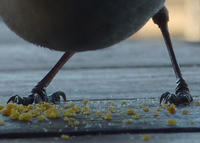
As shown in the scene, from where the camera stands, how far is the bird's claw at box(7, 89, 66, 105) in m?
1.65

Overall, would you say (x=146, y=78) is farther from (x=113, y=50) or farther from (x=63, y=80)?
(x=113, y=50)

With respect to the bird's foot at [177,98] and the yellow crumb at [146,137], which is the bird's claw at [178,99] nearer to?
the bird's foot at [177,98]

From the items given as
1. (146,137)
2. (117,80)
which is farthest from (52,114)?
(117,80)

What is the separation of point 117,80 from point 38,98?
1.85 ft

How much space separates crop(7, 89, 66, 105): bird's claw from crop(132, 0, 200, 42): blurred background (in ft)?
9.51

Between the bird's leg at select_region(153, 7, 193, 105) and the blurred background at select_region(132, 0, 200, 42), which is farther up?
the blurred background at select_region(132, 0, 200, 42)

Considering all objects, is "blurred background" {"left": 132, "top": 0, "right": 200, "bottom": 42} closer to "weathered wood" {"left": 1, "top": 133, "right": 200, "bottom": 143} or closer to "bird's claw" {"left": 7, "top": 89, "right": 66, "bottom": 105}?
"bird's claw" {"left": 7, "top": 89, "right": 66, "bottom": 105}

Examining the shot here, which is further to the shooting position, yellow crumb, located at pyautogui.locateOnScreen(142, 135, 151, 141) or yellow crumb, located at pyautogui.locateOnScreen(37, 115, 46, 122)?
yellow crumb, located at pyautogui.locateOnScreen(37, 115, 46, 122)

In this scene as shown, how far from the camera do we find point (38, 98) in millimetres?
1708

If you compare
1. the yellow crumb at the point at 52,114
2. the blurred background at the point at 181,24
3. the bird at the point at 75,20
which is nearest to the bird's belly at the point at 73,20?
the bird at the point at 75,20

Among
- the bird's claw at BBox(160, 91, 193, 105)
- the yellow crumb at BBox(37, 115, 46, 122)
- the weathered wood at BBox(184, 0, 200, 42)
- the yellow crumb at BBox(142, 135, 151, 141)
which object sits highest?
the weathered wood at BBox(184, 0, 200, 42)

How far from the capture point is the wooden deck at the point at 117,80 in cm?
120

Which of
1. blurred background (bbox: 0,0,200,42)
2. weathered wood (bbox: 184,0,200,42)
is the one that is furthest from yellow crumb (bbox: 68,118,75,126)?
weathered wood (bbox: 184,0,200,42)

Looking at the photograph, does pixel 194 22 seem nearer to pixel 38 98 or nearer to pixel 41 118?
pixel 38 98
